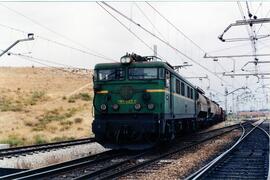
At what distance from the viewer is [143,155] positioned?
17.4 m

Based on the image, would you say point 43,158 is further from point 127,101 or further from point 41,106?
point 41,106

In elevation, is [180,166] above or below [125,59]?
below

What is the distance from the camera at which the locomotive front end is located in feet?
54.8

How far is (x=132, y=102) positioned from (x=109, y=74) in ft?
5.14

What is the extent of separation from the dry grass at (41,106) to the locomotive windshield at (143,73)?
1314 centimetres

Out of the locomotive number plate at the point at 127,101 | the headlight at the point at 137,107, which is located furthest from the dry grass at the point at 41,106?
the headlight at the point at 137,107

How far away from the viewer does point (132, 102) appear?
17.1 metres

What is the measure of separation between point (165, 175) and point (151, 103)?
463 centimetres

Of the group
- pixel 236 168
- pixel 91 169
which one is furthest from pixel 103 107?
pixel 236 168

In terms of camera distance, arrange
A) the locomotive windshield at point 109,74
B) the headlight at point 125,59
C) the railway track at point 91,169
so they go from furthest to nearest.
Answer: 1. the locomotive windshield at point 109,74
2. the headlight at point 125,59
3. the railway track at point 91,169

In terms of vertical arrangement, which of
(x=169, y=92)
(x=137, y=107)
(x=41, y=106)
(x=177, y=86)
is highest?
(x=41, y=106)

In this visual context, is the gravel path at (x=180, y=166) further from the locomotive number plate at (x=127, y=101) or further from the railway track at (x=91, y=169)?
the locomotive number plate at (x=127, y=101)

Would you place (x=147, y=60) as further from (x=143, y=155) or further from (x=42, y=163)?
(x=42, y=163)

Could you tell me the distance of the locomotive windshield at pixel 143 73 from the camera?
17.2 m
